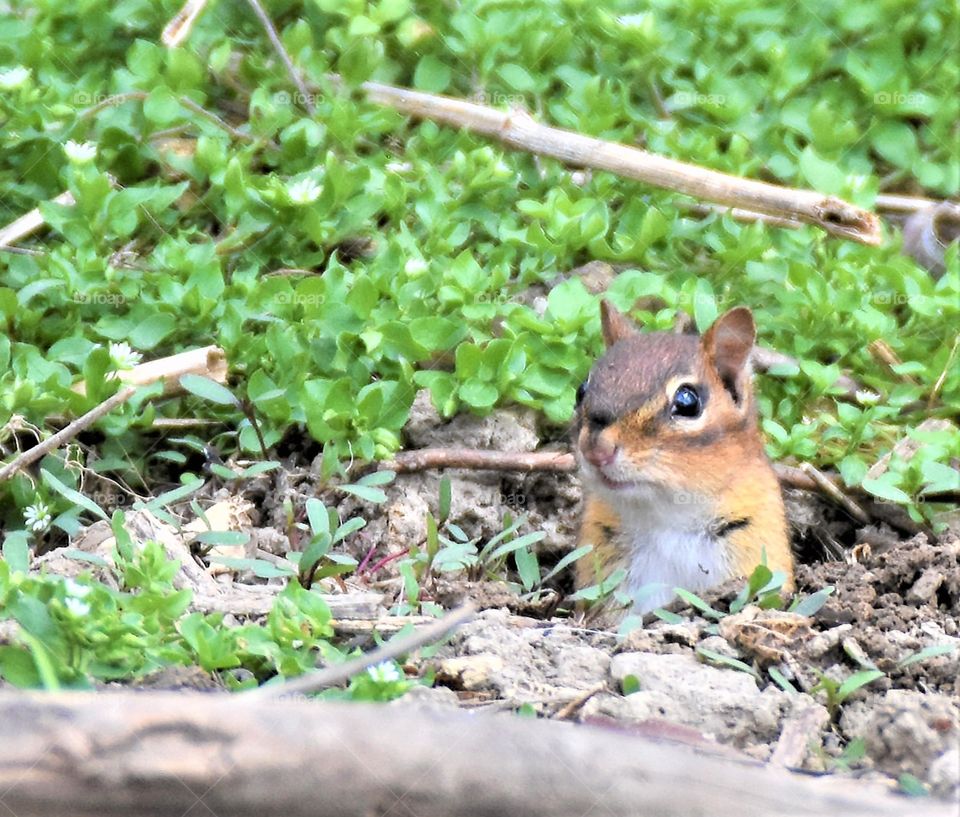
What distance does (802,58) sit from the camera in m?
6.07

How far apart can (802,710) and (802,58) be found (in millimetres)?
3599

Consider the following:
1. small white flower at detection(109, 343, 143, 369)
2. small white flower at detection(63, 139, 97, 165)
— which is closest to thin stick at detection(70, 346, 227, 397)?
small white flower at detection(109, 343, 143, 369)

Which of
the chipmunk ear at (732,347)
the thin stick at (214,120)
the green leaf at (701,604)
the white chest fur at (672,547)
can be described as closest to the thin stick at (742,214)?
the chipmunk ear at (732,347)

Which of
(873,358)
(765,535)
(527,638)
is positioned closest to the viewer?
(527,638)

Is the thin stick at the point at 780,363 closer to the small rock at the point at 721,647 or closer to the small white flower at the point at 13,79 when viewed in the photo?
the small rock at the point at 721,647

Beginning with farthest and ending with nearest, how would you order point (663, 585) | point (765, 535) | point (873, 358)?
point (873, 358) < point (765, 535) < point (663, 585)

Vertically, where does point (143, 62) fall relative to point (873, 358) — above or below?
above

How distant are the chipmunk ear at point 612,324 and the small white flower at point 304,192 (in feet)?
3.40

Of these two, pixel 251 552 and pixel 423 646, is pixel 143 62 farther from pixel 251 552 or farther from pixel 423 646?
pixel 423 646

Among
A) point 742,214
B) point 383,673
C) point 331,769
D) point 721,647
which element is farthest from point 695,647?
point 742,214

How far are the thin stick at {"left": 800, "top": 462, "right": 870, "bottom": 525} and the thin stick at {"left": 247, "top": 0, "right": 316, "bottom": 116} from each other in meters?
2.16

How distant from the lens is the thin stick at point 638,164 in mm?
4770

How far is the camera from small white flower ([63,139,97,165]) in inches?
186

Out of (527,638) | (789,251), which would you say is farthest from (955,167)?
(527,638)
